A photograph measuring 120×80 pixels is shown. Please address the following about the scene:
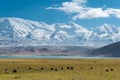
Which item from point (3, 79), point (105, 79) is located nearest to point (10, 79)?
point (3, 79)

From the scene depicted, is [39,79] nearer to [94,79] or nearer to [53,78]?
[53,78]

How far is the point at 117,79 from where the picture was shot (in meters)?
33.2

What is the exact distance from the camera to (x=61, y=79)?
3328cm

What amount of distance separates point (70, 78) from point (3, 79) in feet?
22.9

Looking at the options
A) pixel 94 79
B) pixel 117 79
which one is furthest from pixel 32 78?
pixel 117 79

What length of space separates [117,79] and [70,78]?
4898 mm

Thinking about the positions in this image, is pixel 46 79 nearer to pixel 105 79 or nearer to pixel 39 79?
pixel 39 79

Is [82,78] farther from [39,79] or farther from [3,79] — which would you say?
[3,79]

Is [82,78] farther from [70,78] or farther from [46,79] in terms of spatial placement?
[46,79]

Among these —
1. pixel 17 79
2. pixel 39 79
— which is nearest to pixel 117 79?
pixel 39 79

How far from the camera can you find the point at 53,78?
113 feet

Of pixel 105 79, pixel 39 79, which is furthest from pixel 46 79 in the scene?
pixel 105 79

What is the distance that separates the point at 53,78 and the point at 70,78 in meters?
1.80

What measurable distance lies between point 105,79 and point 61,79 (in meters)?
4.51
